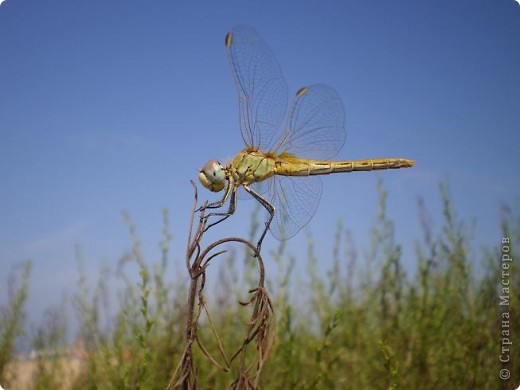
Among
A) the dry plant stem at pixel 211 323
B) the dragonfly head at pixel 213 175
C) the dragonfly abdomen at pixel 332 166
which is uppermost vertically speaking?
the dragonfly abdomen at pixel 332 166

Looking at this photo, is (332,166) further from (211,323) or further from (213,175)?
(211,323)

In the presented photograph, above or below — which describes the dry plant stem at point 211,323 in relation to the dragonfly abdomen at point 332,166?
below

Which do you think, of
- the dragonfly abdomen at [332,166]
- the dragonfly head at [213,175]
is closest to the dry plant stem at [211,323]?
the dragonfly head at [213,175]

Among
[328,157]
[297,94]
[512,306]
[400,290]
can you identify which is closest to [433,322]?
[400,290]

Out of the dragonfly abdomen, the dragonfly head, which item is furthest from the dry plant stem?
the dragonfly abdomen

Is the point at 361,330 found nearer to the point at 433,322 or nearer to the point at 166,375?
the point at 433,322

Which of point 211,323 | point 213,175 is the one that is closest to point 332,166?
point 213,175

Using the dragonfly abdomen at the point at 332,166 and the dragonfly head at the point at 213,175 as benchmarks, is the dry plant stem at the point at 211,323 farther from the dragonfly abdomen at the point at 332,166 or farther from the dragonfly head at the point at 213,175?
the dragonfly abdomen at the point at 332,166

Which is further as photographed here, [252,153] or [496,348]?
[496,348]
